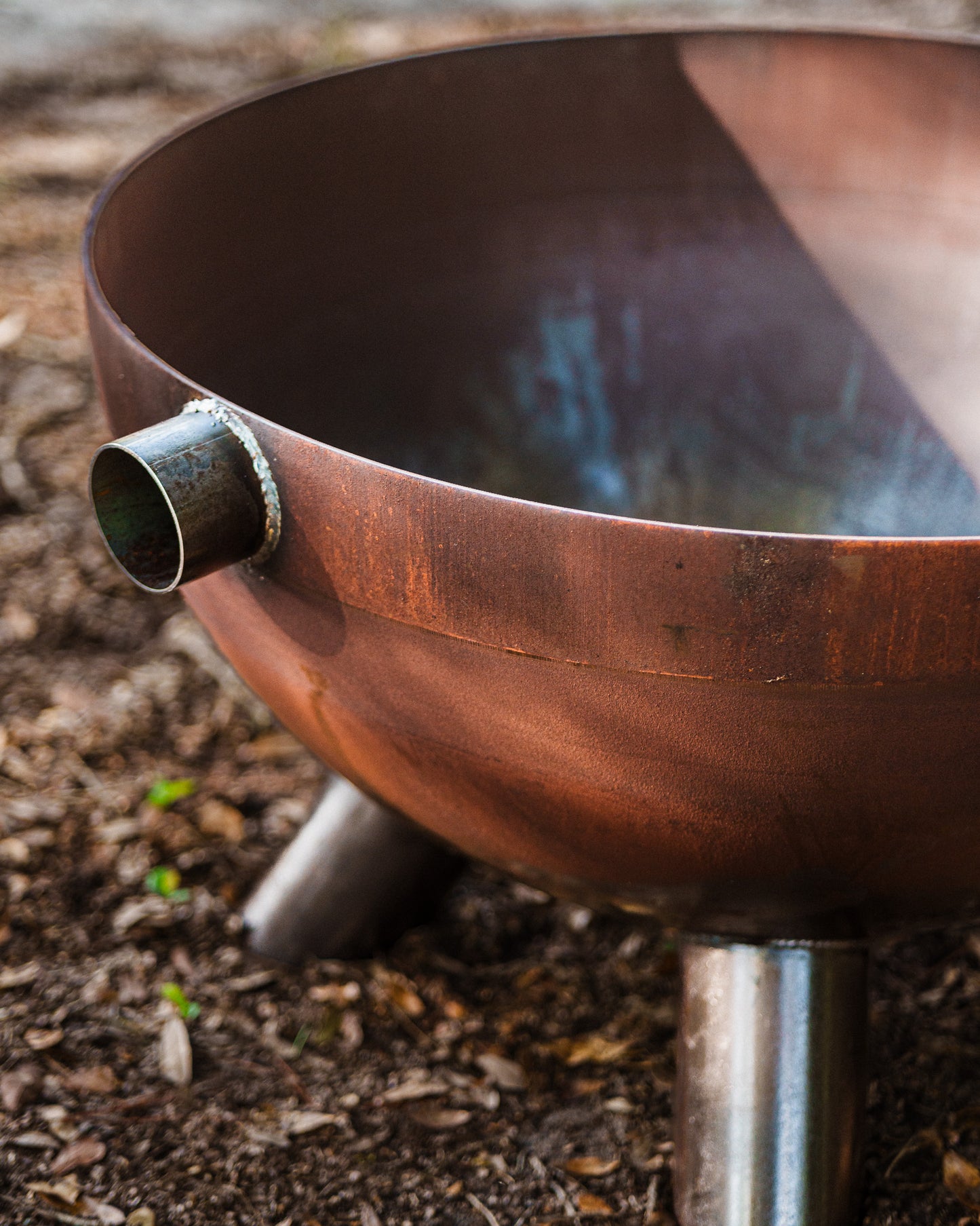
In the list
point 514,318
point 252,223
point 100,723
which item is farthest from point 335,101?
point 100,723

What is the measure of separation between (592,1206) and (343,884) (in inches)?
15.3

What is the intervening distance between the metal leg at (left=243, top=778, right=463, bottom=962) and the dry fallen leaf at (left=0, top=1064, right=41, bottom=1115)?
9.7 inches

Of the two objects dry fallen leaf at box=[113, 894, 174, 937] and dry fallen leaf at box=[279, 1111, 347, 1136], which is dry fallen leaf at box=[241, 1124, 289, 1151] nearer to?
dry fallen leaf at box=[279, 1111, 347, 1136]

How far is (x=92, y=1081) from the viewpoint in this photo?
1236 mm

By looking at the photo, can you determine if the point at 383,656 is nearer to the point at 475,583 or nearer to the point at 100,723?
Result: the point at 475,583

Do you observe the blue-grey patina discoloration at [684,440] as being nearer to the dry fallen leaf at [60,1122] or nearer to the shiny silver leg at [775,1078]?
the shiny silver leg at [775,1078]

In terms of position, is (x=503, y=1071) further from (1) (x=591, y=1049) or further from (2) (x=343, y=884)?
(2) (x=343, y=884)

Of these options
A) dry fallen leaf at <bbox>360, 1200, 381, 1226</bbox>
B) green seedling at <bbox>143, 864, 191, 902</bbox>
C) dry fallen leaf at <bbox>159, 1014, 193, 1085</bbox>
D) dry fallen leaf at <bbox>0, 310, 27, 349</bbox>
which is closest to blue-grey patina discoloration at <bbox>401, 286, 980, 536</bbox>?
green seedling at <bbox>143, 864, 191, 902</bbox>

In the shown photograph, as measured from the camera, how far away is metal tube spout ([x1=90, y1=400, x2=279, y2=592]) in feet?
2.56

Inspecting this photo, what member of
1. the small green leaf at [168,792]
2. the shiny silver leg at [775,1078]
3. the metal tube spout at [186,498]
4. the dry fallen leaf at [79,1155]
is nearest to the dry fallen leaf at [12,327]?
the small green leaf at [168,792]

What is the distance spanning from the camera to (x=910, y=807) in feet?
2.59

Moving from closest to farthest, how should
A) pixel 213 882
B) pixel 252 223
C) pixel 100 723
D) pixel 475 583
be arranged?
pixel 475 583 < pixel 252 223 < pixel 213 882 < pixel 100 723

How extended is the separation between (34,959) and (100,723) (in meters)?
0.39

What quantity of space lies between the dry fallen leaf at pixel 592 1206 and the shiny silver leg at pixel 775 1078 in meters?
0.09
